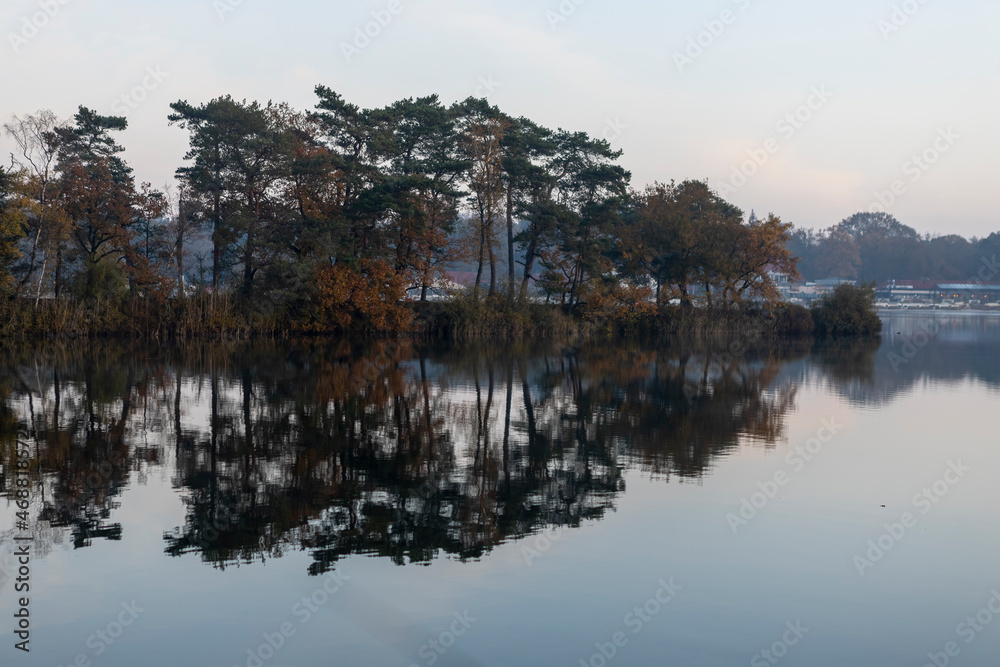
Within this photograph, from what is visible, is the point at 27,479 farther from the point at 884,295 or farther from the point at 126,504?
the point at 884,295

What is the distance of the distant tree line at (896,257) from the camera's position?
4628 inches

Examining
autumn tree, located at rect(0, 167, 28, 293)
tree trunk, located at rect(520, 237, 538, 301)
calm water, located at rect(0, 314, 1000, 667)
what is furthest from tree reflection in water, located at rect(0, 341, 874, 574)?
tree trunk, located at rect(520, 237, 538, 301)

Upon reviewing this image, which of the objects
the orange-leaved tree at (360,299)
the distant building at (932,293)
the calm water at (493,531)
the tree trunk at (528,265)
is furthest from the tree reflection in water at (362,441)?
the distant building at (932,293)

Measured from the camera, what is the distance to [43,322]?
30.0 meters

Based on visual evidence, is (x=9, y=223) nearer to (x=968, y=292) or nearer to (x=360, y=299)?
(x=360, y=299)

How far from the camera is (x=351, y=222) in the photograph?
1409 inches

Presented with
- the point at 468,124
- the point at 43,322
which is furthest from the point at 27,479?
the point at 468,124

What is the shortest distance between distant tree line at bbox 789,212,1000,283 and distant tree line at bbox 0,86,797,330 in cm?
8229

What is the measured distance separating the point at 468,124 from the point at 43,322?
20.1 meters

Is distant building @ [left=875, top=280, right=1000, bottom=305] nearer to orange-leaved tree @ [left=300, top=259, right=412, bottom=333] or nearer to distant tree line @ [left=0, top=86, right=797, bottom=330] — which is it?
distant tree line @ [left=0, top=86, right=797, bottom=330]

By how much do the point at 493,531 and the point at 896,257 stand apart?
13065 centimetres

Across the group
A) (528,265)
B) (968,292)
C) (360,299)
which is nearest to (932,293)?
(968,292)

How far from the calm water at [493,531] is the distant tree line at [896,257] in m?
113

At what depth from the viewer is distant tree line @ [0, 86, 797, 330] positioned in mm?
32438
